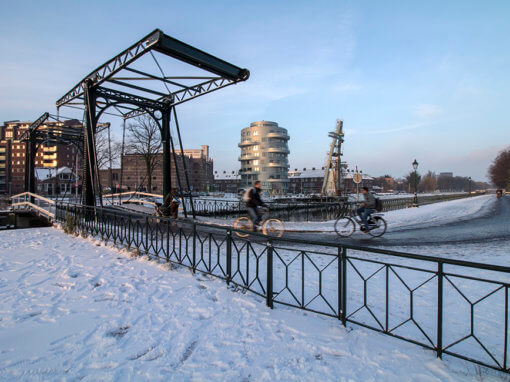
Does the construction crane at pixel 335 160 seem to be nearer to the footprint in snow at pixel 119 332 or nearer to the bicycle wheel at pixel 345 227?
the bicycle wheel at pixel 345 227

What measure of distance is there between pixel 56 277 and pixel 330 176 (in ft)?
196

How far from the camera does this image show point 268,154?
261 ft

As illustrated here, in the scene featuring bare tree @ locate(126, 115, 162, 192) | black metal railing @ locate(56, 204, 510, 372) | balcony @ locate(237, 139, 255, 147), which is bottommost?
black metal railing @ locate(56, 204, 510, 372)

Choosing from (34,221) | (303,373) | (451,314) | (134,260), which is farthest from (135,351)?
(34,221)

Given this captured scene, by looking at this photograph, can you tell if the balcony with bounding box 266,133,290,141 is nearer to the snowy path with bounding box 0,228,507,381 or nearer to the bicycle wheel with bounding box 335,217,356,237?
the bicycle wheel with bounding box 335,217,356,237

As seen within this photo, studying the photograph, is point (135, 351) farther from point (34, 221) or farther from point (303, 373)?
point (34, 221)

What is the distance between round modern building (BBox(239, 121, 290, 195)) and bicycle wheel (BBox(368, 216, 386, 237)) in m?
65.7

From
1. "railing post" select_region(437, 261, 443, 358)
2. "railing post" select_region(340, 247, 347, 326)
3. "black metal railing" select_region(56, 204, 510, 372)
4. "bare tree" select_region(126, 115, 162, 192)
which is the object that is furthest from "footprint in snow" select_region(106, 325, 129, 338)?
"bare tree" select_region(126, 115, 162, 192)

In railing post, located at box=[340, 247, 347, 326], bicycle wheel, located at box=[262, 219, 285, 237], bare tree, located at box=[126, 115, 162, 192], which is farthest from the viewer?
bare tree, located at box=[126, 115, 162, 192]

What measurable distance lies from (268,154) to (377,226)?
228 feet

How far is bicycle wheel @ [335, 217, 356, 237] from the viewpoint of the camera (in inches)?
456

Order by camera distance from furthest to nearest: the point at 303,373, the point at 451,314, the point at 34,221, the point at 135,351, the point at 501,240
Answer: the point at 34,221 → the point at 501,240 → the point at 451,314 → the point at 135,351 → the point at 303,373

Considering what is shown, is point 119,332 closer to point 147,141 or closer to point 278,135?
point 147,141

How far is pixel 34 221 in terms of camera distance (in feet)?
58.0
